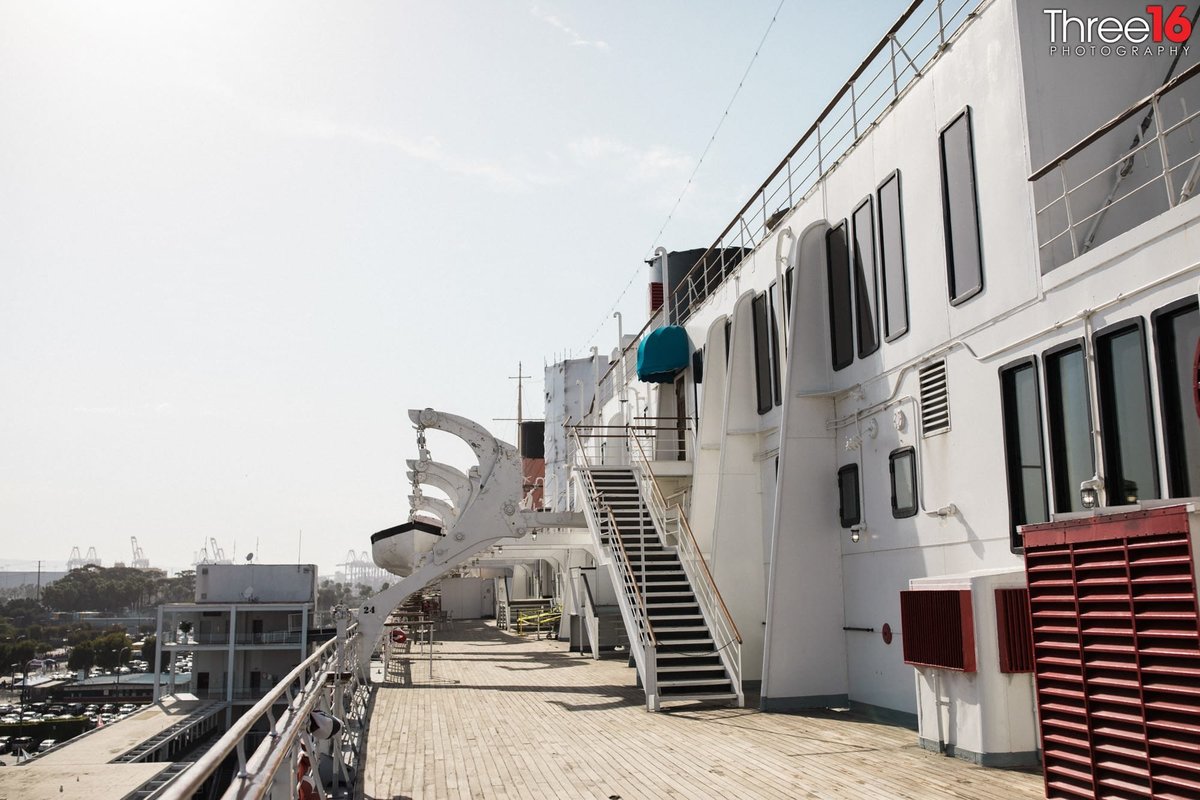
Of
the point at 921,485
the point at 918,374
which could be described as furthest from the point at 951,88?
the point at 921,485

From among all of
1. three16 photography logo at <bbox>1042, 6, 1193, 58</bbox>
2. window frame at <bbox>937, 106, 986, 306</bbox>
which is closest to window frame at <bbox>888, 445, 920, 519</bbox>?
window frame at <bbox>937, 106, 986, 306</bbox>

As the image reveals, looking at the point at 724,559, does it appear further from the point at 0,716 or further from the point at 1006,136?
the point at 0,716

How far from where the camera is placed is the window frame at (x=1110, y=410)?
6.68 meters

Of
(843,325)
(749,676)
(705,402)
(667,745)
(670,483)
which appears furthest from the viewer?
(670,483)

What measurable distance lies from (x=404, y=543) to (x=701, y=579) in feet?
35.9

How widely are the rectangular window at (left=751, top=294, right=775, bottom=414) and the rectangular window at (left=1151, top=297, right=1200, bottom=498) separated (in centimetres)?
767

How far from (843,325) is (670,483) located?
22.5ft

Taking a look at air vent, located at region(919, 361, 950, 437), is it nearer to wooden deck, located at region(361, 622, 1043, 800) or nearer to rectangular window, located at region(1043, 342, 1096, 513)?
rectangular window, located at region(1043, 342, 1096, 513)

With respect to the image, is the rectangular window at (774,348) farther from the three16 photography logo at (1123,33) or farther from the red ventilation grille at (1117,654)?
the red ventilation grille at (1117,654)

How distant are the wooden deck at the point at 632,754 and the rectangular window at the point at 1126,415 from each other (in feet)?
7.67

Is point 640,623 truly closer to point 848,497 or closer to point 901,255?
point 848,497

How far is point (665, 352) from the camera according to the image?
1781 cm

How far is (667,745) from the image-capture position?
953 centimetres

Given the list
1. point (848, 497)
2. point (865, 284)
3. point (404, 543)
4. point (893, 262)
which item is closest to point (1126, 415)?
point (893, 262)
